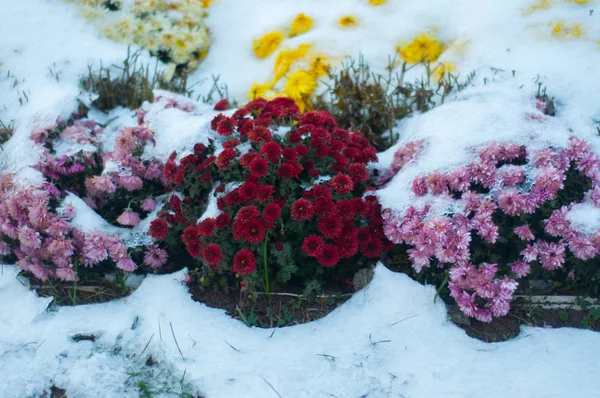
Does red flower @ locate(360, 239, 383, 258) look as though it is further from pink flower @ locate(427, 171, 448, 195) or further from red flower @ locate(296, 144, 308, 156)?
red flower @ locate(296, 144, 308, 156)

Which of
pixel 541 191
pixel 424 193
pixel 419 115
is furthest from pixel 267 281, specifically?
pixel 419 115

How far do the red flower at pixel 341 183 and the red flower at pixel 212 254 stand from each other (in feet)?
1.94

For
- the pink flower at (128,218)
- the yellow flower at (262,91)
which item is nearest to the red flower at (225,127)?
the pink flower at (128,218)

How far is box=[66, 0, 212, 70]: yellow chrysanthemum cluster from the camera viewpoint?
4625 millimetres

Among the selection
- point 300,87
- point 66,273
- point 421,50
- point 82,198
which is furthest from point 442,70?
point 66,273

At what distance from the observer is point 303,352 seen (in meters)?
2.43

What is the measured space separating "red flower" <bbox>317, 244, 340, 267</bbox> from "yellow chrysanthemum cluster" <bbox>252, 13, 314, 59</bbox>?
8.01 feet

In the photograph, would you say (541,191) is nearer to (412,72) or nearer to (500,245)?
(500,245)

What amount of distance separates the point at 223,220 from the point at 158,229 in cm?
37

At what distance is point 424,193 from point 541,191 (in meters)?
0.51

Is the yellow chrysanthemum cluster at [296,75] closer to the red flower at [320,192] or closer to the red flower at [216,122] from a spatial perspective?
the red flower at [216,122]

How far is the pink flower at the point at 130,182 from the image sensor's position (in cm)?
294

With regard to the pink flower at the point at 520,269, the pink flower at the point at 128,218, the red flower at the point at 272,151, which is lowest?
the pink flower at the point at 520,269

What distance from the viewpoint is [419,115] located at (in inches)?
141
